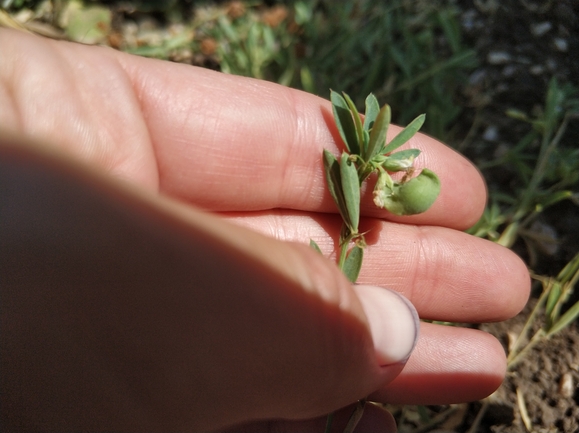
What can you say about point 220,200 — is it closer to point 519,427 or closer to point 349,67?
point 349,67

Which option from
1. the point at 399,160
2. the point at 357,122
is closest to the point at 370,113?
the point at 357,122

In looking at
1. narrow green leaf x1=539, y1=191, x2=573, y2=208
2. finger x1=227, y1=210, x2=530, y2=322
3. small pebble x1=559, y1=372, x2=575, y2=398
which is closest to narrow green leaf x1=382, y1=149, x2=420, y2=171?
finger x1=227, y1=210, x2=530, y2=322

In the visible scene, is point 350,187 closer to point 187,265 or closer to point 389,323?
point 389,323

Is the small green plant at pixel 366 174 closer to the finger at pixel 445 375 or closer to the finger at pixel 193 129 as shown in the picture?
the finger at pixel 193 129

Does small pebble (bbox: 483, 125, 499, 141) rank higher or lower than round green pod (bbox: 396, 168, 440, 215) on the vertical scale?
lower

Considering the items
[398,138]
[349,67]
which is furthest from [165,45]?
[398,138]

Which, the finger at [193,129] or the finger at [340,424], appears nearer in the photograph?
the finger at [193,129]

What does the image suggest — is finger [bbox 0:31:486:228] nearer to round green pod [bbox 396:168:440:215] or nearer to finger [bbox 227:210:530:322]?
finger [bbox 227:210:530:322]

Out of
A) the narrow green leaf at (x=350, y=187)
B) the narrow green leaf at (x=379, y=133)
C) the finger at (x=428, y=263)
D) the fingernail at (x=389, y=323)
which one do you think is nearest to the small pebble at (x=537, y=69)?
the finger at (x=428, y=263)
